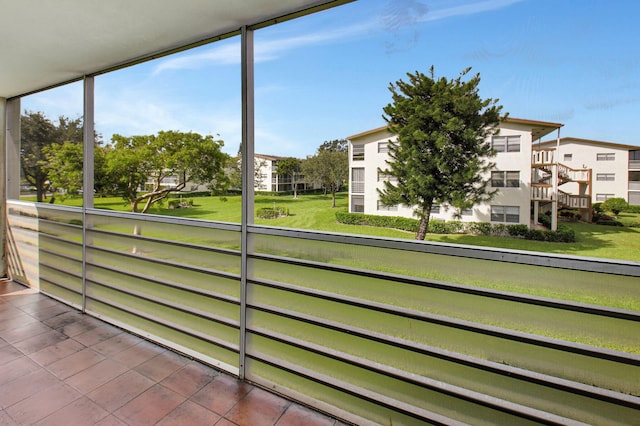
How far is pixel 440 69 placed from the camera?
2.00 m

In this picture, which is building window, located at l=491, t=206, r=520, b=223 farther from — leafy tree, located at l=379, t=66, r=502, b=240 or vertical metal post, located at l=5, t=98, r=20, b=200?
vertical metal post, located at l=5, t=98, r=20, b=200

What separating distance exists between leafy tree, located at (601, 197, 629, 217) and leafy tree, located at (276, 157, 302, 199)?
2.01 m

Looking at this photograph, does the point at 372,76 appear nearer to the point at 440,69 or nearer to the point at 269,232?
the point at 440,69

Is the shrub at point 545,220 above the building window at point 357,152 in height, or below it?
below

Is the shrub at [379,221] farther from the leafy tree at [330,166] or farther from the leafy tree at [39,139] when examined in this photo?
the leafy tree at [39,139]

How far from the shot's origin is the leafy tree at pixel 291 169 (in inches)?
107

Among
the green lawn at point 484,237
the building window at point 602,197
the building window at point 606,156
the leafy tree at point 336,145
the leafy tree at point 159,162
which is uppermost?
the leafy tree at point 159,162

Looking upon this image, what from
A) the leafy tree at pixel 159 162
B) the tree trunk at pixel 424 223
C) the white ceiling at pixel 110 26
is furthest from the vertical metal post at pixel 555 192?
the leafy tree at pixel 159 162

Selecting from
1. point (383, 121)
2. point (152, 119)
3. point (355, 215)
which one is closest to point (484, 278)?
point (355, 215)

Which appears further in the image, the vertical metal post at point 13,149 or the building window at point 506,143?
the vertical metal post at point 13,149

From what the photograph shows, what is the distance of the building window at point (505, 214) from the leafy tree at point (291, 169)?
1532 mm

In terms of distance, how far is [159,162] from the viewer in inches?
270

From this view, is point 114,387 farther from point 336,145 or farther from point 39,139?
point 39,139

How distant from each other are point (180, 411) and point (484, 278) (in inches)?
70.3
